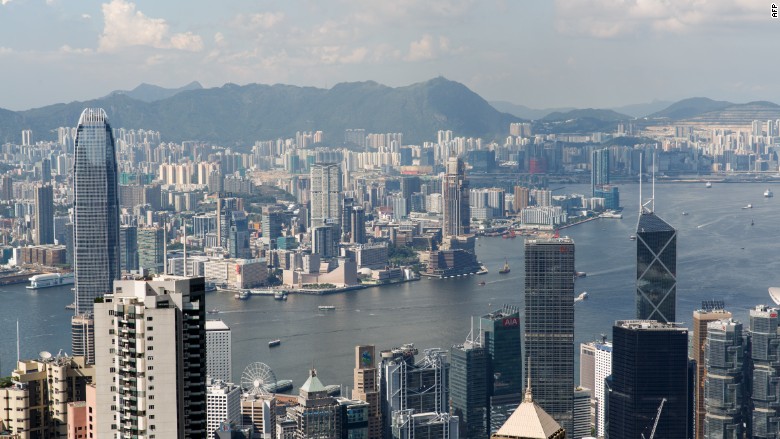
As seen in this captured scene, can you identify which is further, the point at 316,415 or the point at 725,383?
the point at 725,383

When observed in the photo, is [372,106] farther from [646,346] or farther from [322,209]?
[646,346]

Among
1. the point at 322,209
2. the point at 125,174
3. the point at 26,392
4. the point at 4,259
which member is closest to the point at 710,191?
the point at 322,209

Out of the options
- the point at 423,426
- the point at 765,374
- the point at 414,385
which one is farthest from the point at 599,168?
the point at 423,426

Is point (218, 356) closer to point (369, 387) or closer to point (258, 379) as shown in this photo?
point (258, 379)

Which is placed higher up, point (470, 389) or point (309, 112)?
point (309, 112)

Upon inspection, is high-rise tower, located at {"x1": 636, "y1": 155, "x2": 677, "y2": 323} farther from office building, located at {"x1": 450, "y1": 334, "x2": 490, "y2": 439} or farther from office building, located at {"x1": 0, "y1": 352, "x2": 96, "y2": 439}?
office building, located at {"x1": 0, "y1": 352, "x2": 96, "y2": 439}

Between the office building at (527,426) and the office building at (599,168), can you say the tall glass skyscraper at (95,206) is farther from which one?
the office building at (599,168)
